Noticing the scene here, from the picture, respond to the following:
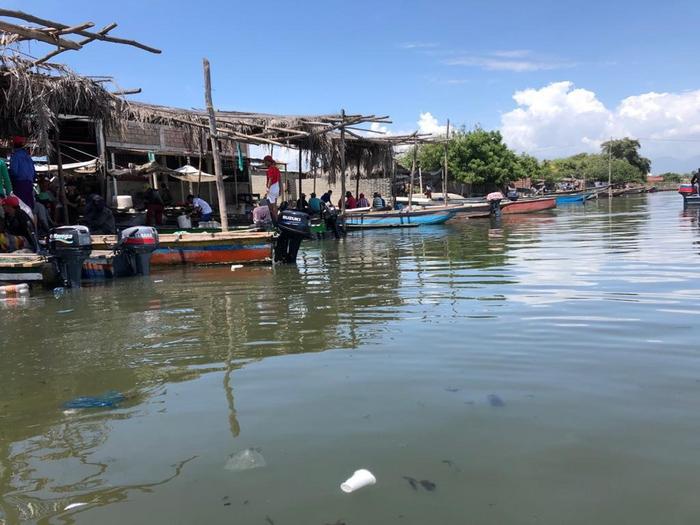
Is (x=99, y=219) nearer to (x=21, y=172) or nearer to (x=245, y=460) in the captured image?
(x=21, y=172)

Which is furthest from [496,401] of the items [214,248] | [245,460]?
[214,248]

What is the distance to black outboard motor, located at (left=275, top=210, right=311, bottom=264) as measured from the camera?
36.6 ft

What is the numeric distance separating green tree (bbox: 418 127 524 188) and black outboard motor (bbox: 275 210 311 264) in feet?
109

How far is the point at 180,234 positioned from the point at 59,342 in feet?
20.4

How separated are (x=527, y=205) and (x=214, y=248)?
79.2 ft

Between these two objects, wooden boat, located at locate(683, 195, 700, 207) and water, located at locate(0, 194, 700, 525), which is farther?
wooden boat, located at locate(683, 195, 700, 207)

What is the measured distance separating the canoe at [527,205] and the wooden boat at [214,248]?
20.9m

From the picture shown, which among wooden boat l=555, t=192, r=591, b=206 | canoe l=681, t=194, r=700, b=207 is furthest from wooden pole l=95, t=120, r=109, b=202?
wooden boat l=555, t=192, r=591, b=206

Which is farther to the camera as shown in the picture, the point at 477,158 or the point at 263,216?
the point at 477,158

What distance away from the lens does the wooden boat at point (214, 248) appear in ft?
37.1

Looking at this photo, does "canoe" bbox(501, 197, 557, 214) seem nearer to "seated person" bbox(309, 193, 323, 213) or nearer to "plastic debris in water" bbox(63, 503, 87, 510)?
"seated person" bbox(309, 193, 323, 213)

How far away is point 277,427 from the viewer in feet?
10.8

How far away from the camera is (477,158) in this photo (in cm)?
4381

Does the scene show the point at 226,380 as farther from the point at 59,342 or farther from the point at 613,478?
the point at 613,478
